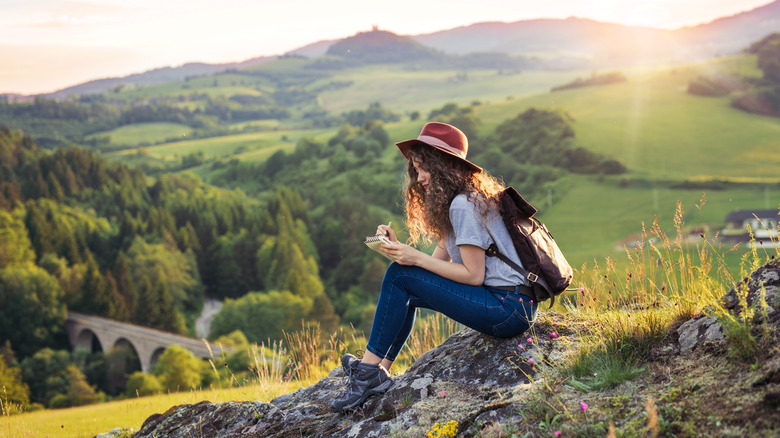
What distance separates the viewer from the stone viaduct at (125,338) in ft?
190

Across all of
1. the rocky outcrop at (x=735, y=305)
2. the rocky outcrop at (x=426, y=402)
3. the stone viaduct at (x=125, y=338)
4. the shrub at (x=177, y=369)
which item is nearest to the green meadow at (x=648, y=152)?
the shrub at (x=177, y=369)

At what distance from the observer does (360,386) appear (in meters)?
3.65

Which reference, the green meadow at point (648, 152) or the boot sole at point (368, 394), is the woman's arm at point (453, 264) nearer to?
the boot sole at point (368, 394)

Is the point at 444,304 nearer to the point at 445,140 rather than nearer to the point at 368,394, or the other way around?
the point at 368,394

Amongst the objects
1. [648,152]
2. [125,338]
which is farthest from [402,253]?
[648,152]

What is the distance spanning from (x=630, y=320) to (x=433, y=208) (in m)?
1.37

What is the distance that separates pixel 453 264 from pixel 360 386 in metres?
1.00

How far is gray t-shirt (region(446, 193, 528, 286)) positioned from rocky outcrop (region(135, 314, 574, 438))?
0.46m

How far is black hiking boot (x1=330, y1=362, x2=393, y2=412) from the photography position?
364 centimetres

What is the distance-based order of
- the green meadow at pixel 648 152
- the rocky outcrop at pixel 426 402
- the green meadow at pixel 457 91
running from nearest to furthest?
the rocky outcrop at pixel 426 402 < the green meadow at pixel 648 152 < the green meadow at pixel 457 91

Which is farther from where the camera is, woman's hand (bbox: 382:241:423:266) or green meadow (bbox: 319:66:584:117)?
green meadow (bbox: 319:66:584:117)

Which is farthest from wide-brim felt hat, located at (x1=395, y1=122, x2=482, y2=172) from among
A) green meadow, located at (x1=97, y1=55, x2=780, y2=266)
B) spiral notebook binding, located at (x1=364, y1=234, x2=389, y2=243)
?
green meadow, located at (x1=97, y1=55, x2=780, y2=266)

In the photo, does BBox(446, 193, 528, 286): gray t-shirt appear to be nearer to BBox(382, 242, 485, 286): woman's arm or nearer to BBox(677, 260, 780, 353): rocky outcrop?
BBox(382, 242, 485, 286): woman's arm

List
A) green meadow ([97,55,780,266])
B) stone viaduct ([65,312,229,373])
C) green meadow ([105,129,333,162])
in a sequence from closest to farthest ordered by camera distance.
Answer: stone viaduct ([65,312,229,373]) → green meadow ([97,55,780,266]) → green meadow ([105,129,333,162])
